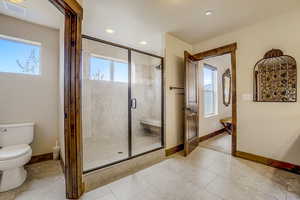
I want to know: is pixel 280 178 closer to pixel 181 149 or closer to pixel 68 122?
pixel 181 149

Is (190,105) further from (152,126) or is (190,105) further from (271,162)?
(271,162)

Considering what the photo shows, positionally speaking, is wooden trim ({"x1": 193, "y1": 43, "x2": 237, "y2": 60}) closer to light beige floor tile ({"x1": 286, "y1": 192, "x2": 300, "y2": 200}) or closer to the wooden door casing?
the wooden door casing

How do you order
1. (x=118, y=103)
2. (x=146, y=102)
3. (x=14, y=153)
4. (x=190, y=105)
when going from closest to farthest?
(x=14, y=153)
(x=118, y=103)
(x=146, y=102)
(x=190, y=105)

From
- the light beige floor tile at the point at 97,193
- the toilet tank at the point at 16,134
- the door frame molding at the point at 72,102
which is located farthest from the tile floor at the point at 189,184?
the toilet tank at the point at 16,134

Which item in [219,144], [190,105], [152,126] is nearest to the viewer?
[152,126]

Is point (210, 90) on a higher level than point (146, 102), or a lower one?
higher

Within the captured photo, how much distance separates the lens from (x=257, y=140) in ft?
8.20

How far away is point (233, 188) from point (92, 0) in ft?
10.2

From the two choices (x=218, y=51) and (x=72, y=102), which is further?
(x=218, y=51)

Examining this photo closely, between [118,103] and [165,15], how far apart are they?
64.9 inches

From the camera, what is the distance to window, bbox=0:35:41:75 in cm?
225

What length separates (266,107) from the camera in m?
2.40

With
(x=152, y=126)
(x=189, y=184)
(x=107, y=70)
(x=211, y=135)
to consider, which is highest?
(x=107, y=70)

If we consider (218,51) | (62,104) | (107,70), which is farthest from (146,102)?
(218,51)
